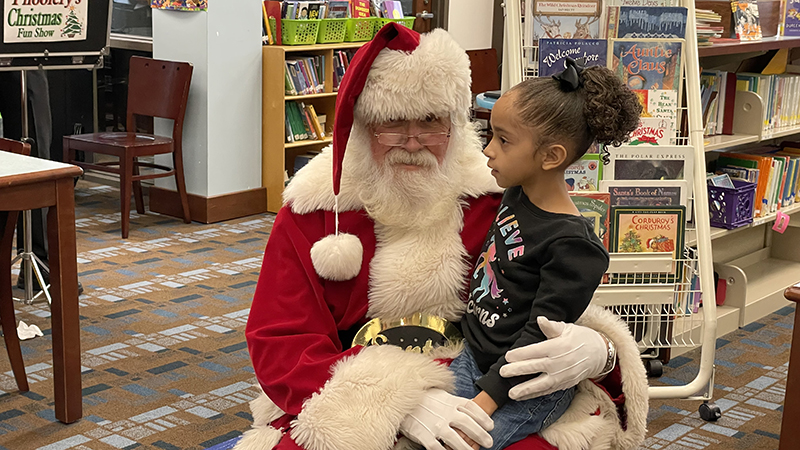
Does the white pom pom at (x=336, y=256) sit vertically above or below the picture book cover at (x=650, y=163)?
below

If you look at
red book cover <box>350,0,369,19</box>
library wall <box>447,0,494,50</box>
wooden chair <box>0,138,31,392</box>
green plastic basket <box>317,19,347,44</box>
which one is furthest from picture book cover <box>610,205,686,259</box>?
library wall <box>447,0,494,50</box>

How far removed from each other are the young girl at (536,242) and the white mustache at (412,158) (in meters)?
0.13

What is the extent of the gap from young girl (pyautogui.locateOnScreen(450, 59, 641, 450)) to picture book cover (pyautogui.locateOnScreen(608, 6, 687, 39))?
106 centimetres

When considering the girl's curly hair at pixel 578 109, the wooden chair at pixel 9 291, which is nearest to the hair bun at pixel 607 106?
the girl's curly hair at pixel 578 109

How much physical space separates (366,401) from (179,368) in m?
1.79

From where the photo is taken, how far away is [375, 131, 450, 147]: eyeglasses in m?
1.73

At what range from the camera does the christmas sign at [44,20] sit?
3.60 metres

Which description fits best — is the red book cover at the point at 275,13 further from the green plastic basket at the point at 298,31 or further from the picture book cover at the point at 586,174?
the picture book cover at the point at 586,174

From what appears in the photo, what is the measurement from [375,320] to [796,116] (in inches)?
120

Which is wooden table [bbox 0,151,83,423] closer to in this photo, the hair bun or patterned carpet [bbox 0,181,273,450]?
patterned carpet [bbox 0,181,273,450]

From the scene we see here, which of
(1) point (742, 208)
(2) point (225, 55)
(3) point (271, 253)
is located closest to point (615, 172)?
(1) point (742, 208)

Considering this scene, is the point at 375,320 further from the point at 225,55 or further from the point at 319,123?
the point at 319,123

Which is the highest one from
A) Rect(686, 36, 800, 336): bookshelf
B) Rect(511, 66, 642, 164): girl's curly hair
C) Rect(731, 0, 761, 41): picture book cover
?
Rect(731, 0, 761, 41): picture book cover

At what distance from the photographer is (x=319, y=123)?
18.6ft
